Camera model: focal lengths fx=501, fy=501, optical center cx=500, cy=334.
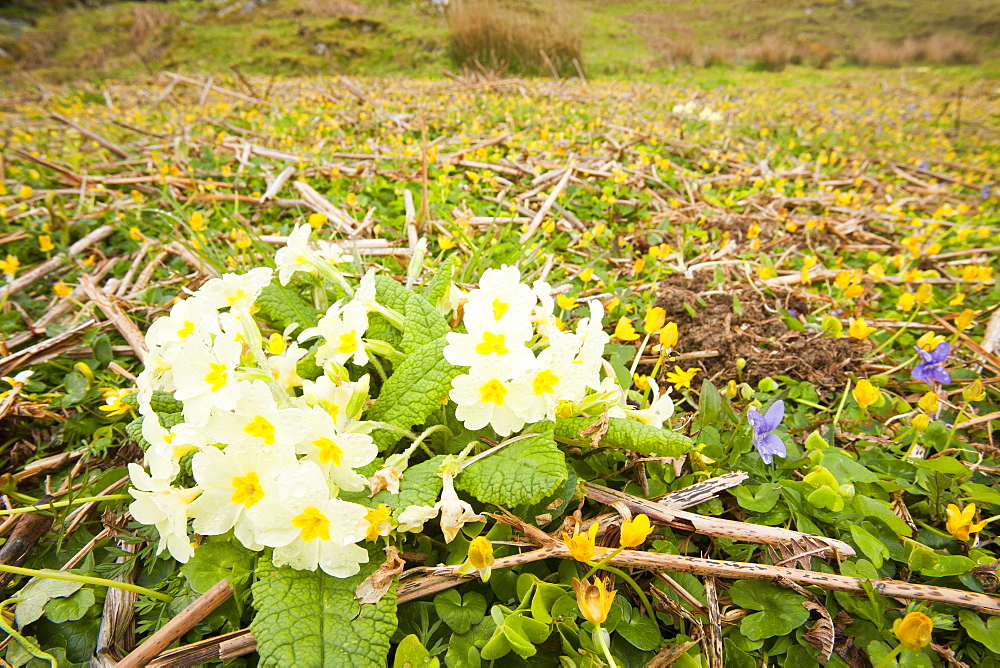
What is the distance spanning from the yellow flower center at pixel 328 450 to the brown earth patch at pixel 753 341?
1371 mm

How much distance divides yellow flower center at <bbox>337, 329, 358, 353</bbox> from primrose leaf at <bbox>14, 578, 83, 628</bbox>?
0.83 meters

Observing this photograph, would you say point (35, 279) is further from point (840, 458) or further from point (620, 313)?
point (840, 458)

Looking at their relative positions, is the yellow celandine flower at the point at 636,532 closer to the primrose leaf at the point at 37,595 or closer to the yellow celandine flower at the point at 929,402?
the yellow celandine flower at the point at 929,402

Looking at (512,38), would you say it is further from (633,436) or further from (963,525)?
(963,525)

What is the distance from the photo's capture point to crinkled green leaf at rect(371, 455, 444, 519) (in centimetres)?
103

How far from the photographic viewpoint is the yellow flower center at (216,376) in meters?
1.02

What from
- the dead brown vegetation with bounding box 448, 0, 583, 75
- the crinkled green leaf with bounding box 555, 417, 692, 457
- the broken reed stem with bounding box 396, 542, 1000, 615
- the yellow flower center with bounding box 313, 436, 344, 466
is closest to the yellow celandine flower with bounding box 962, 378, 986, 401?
the broken reed stem with bounding box 396, 542, 1000, 615

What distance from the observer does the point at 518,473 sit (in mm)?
1042

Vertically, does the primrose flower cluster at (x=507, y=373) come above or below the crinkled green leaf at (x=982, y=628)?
above

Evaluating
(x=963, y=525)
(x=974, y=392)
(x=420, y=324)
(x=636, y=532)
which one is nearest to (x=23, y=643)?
(x=420, y=324)

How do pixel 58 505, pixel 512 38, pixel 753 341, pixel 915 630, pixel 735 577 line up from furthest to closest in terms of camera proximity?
pixel 512 38, pixel 753 341, pixel 58 505, pixel 735 577, pixel 915 630

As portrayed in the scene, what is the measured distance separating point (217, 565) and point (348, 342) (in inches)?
21.9

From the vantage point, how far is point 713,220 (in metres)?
3.13

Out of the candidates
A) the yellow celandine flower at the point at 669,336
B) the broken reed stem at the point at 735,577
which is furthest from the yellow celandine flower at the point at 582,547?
the yellow celandine flower at the point at 669,336
